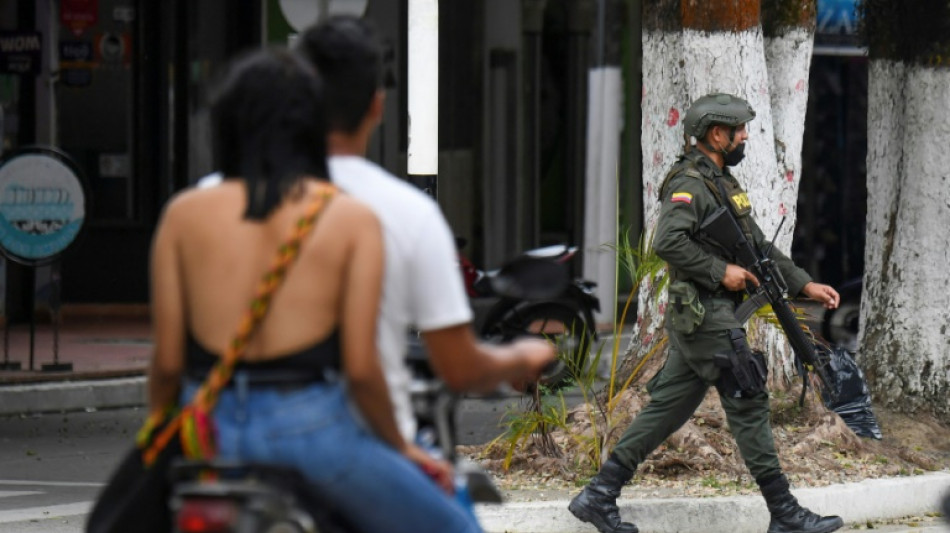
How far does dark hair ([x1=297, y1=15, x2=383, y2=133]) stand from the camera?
329 centimetres

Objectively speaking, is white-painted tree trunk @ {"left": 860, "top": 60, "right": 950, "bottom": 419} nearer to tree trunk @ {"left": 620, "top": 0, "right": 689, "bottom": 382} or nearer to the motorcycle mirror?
tree trunk @ {"left": 620, "top": 0, "right": 689, "bottom": 382}

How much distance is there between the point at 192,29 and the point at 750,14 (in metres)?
9.49

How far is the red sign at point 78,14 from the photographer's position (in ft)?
54.1

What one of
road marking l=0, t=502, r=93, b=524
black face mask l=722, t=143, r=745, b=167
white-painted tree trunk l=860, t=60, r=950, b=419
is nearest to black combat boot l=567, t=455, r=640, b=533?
black face mask l=722, t=143, r=745, b=167

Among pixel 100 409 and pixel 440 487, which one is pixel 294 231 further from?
pixel 100 409

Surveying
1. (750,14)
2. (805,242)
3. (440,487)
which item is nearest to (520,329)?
(750,14)

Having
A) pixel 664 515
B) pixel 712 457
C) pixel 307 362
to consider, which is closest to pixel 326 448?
pixel 307 362

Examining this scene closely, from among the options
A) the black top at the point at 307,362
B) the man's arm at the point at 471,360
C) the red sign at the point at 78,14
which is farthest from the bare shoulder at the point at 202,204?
the red sign at the point at 78,14

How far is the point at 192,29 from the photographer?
55.8 ft

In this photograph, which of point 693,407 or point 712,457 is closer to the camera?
point 693,407

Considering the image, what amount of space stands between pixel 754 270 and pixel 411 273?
4.08m

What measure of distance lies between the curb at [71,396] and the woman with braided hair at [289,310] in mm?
9188

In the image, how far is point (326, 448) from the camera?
2.97 metres

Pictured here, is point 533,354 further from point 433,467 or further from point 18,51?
point 18,51
